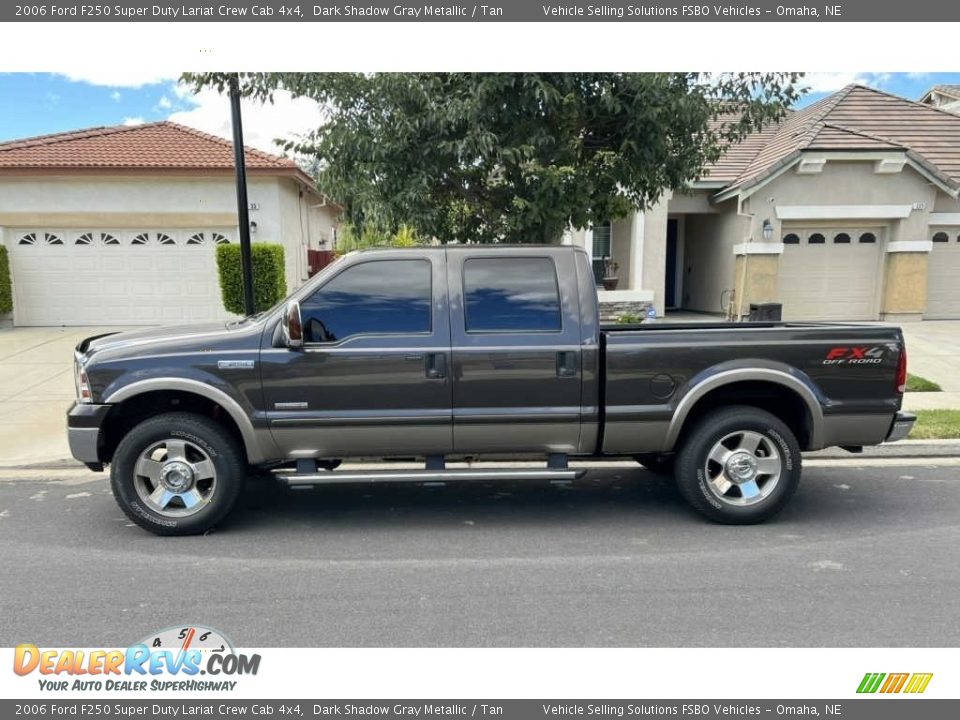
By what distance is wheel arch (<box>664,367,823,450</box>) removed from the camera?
14.8 ft

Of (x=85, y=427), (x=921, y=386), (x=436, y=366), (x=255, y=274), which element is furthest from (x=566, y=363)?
(x=255, y=274)

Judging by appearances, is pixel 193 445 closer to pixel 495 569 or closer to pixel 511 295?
pixel 495 569

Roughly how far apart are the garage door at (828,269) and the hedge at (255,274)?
36.4 ft

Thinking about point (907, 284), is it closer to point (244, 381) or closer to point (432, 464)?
point (432, 464)

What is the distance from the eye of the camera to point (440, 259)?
4.61 metres

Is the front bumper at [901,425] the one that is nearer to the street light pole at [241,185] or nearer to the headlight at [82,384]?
the headlight at [82,384]

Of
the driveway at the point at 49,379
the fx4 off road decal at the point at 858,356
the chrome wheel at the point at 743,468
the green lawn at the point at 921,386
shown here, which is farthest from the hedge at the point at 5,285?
the green lawn at the point at 921,386

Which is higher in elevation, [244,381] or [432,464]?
[244,381]

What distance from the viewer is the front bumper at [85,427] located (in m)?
4.37

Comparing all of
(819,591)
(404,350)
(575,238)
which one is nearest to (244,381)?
(404,350)

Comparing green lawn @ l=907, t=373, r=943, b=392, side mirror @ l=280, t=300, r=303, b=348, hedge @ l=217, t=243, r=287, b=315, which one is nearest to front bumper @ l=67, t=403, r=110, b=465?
side mirror @ l=280, t=300, r=303, b=348

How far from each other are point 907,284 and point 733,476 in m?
12.6

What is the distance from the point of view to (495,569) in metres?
4.00

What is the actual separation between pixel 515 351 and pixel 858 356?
8.00 feet
